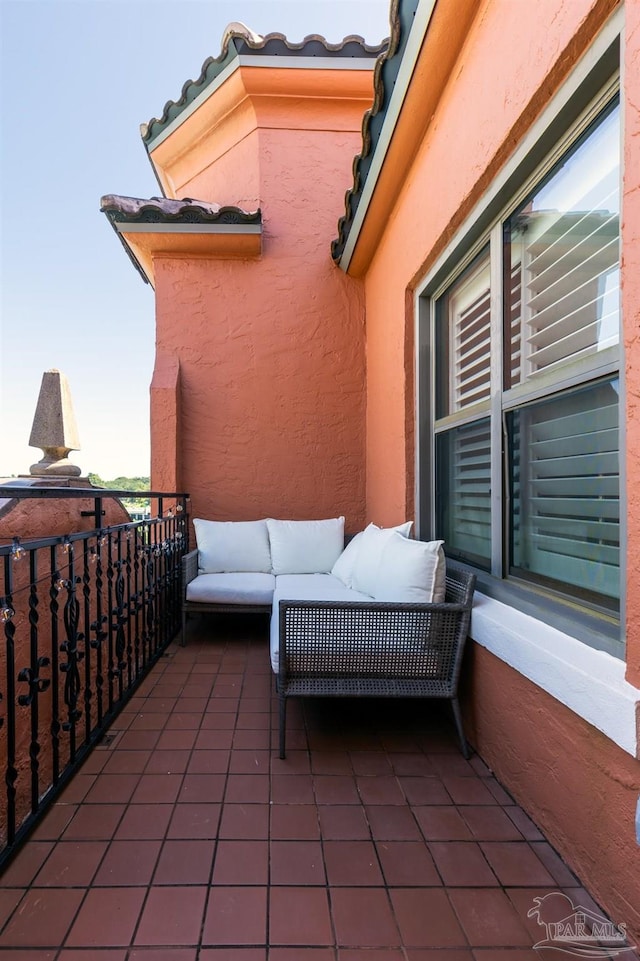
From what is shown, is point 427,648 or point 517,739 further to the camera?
point 427,648

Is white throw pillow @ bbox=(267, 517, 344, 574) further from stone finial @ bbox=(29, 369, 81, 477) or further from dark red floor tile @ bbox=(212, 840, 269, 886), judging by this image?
dark red floor tile @ bbox=(212, 840, 269, 886)

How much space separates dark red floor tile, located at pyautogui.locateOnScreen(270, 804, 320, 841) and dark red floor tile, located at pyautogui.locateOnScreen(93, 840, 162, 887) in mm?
271

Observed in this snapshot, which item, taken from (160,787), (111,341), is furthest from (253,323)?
(111,341)

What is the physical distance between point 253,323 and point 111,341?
28.9m

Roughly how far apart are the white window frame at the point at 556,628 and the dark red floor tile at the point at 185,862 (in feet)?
3.76

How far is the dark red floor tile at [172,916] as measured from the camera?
1.10m

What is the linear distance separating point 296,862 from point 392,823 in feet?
1.18

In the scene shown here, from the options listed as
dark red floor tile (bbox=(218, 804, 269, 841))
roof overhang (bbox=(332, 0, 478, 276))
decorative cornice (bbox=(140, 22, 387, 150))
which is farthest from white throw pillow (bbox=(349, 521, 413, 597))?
decorative cornice (bbox=(140, 22, 387, 150))

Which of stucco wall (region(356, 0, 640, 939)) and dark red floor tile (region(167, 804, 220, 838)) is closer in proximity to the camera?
stucco wall (region(356, 0, 640, 939))

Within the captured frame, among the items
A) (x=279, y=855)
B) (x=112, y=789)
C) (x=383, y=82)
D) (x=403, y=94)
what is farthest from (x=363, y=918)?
(x=383, y=82)

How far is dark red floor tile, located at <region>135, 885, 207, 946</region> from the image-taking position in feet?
3.62

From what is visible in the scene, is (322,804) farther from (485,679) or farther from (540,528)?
(540,528)

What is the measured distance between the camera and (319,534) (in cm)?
386

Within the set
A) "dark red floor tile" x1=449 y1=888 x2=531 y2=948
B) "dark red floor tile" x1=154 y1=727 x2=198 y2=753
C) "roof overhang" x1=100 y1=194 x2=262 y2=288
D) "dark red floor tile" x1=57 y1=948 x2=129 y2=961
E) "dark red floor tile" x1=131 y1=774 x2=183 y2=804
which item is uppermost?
"roof overhang" x1=100 y1=194 x2=262 y2=288
